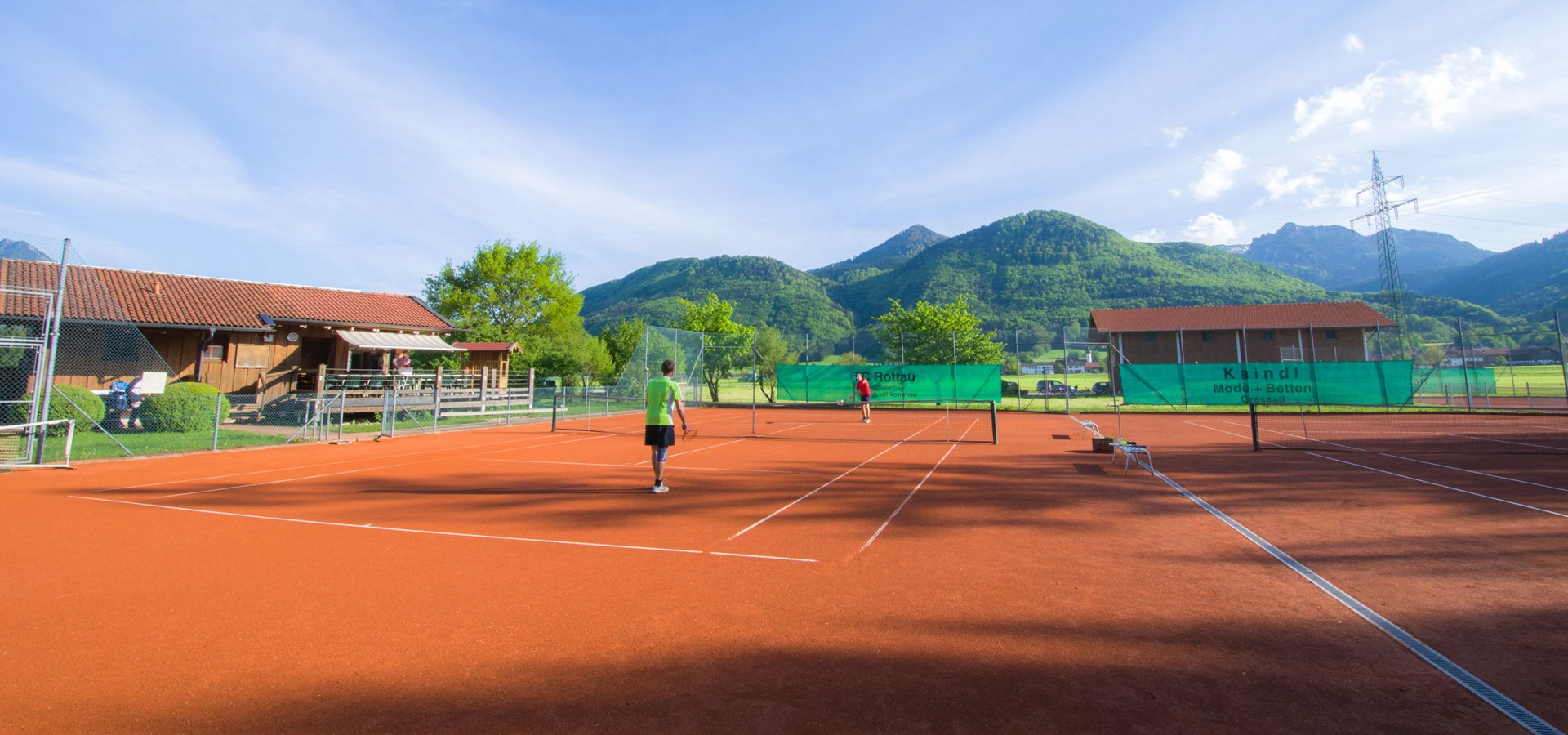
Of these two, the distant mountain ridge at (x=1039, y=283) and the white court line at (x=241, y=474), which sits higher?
the distant mountain ridge at (x=1039, y=283)

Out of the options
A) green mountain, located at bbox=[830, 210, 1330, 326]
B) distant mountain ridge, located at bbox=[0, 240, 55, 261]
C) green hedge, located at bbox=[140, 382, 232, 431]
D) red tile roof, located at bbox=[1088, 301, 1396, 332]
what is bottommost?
green hedge, located at bbox=[140, 382, 232, 431]

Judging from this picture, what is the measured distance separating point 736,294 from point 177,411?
362 ft

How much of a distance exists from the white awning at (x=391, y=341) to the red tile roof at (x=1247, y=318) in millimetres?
43183

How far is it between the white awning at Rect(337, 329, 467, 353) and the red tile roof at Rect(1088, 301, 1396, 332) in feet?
142

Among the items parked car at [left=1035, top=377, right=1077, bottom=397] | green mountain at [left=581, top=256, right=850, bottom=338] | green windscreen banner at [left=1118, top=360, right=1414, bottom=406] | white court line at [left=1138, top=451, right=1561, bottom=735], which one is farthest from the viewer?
green mountain at [left=581, top=256, right=850, bottom=338]

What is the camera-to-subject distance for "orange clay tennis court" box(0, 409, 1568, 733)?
9.82ft

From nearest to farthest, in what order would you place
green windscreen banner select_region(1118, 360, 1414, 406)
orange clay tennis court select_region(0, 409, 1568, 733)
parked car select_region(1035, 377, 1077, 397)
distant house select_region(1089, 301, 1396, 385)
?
orange clay tennis court select_region(0, 409, 1568, 733) < green windscreen banner select_region(1118, 360, 1414, 406) < parked car select_region(1035, 377, 1077, 397) < distant house select_region(1089, 301, 1396, 385)

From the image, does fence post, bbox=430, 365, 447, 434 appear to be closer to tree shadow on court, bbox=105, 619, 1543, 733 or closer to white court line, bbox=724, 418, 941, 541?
white court line, bbox=724, 418, 941, 541

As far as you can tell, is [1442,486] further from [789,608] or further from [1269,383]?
[1269,383]

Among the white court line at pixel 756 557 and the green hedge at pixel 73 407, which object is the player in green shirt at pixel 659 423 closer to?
the white court line at pixel 756 557

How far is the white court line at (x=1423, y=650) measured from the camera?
283 cm

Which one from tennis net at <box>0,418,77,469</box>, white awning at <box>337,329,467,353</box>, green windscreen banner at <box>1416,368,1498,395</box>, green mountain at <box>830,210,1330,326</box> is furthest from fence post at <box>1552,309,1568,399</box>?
green mountain at <box>830,210,1330,326</box>

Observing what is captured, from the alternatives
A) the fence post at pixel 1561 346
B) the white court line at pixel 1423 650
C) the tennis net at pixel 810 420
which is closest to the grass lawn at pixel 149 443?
the tennis net at pixel 810 420

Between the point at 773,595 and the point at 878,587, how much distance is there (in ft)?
2.67
